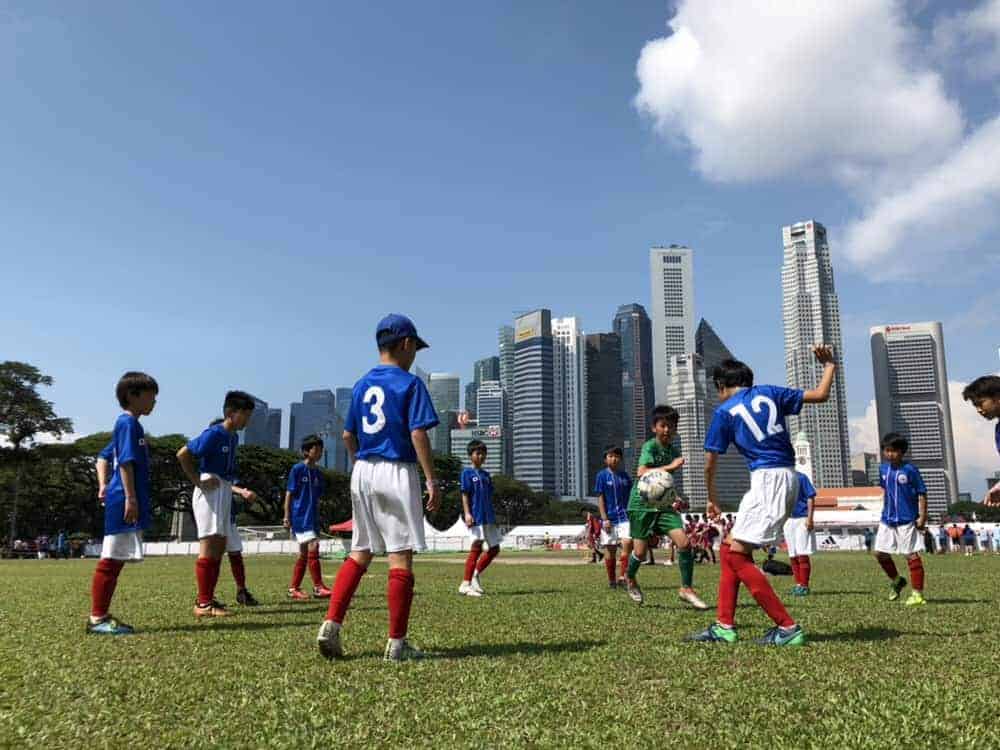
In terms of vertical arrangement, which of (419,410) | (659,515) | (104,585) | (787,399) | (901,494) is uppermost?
(787,399)

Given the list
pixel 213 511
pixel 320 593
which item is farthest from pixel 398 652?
pixel 320 593

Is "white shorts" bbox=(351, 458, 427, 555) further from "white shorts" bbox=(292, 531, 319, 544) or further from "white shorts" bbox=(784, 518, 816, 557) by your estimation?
"white shorts" bbox=(784, 518, 816, 557)

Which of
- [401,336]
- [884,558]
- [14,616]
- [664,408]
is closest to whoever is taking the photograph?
[401,336]

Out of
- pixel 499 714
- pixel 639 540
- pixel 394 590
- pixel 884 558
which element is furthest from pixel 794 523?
pixel 499 714

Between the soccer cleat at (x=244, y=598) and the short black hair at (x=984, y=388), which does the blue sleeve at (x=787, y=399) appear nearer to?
the short black hair at (x=984, y=388)

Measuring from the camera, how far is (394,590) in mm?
5184

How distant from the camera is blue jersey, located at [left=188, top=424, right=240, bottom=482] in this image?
837cm

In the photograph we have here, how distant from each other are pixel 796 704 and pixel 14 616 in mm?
8229

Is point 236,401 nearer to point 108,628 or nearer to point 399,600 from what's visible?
point 108,628

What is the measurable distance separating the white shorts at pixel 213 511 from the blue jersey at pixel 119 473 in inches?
44.5

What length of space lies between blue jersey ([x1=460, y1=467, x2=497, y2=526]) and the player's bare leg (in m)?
3.89

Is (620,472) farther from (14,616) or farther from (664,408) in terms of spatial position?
(14,616)

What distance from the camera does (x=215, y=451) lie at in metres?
8.47

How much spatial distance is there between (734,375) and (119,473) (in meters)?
5.94
